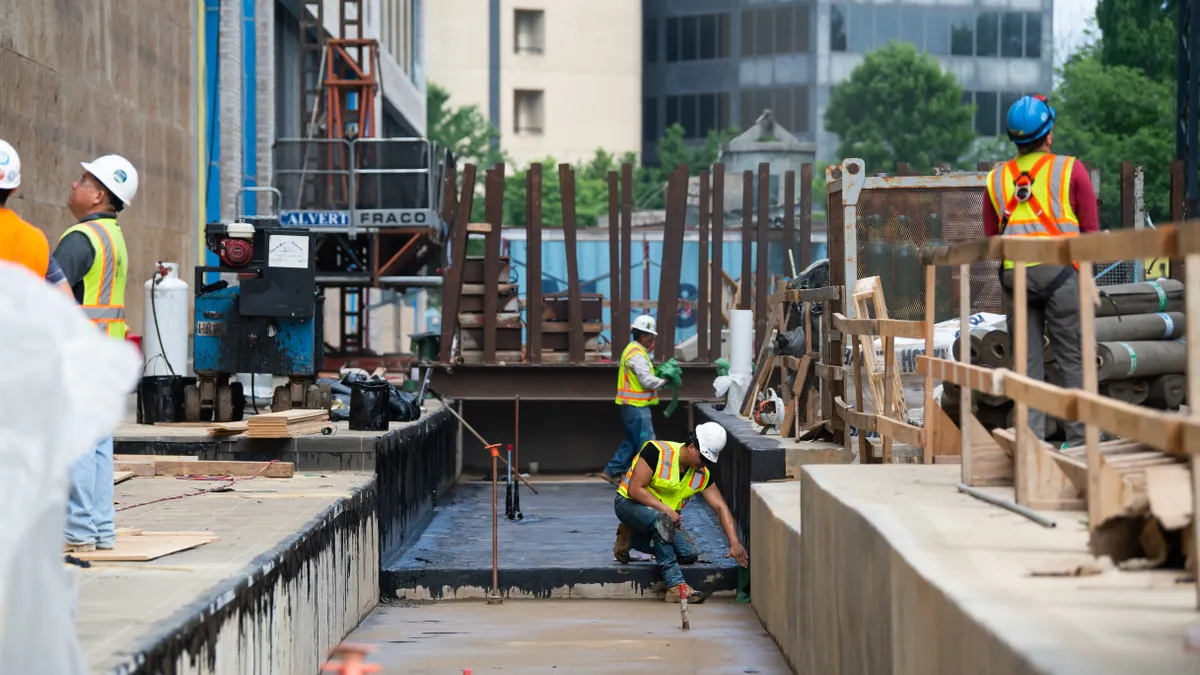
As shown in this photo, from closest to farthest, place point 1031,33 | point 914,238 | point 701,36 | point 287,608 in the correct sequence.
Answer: point 287,608
point 914,238
point 1031,33
point 701,36

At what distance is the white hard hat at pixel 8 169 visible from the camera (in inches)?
256

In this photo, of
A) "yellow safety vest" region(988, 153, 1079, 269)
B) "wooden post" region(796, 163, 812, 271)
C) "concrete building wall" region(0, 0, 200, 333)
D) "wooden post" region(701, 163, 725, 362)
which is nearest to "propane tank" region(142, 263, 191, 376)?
"concrete building wall" region(0, 0, 200, 333)

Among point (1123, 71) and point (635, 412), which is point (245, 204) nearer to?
point (635, 412)

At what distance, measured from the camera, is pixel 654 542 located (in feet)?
40.0

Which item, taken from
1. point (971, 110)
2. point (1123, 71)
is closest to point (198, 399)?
point (1123, 71)

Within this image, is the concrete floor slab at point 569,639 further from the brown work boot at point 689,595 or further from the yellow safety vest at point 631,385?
the yellow safety vest at point 631,385

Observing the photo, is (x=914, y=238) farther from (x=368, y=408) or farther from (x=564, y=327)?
(x=564, y=327)

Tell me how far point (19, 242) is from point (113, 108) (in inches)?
438

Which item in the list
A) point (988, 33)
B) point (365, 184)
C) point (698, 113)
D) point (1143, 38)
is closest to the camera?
point (365, 184)

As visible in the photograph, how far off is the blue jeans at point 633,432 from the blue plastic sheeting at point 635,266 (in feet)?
24.7

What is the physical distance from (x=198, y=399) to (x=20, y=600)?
32.3 feet

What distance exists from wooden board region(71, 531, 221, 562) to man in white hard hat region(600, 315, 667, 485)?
345 inches

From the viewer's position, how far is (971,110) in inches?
2260

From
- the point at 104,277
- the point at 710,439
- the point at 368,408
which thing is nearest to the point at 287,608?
the point at 104,277
